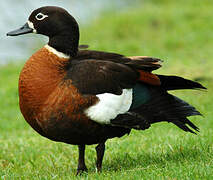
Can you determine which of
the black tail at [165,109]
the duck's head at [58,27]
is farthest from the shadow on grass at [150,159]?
the duck's head at [58,27]

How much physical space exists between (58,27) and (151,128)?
2.74 m

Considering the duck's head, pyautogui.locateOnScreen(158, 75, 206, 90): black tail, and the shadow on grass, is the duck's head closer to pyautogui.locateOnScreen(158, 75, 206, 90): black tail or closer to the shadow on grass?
pyautogui.locateOnScreen(158, 75, 206, 90): black tail

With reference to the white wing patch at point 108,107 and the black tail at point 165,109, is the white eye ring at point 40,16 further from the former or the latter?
the black tail at point 165,109

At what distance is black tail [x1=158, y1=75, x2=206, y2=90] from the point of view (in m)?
5.29

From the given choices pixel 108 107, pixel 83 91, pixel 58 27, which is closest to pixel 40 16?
pixel 58 27

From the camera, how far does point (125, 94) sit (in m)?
4.91

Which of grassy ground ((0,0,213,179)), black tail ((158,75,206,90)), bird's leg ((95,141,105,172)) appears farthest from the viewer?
black tail ((158,75,206,90))

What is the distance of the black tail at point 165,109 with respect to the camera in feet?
16.7

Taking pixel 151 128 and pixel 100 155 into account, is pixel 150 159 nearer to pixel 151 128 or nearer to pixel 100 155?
pixel 100 155

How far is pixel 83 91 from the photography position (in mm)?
4617

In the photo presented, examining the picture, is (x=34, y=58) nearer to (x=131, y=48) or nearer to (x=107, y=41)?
(x=131, y=48)

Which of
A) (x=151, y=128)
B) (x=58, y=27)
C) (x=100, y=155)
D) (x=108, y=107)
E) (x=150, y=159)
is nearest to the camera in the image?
(x=108, y=107)

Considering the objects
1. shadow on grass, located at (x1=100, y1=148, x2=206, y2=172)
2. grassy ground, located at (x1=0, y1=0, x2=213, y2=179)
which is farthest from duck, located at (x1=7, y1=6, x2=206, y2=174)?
grassy ground, located at (x1=0, y1=0, x2=213, y2=179)

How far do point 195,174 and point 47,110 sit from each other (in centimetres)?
144
